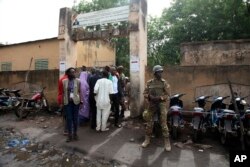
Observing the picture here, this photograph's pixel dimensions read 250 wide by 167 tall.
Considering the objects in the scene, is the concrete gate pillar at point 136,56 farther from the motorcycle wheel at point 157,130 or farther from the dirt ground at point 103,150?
the motorcycle wheel at point 157,130

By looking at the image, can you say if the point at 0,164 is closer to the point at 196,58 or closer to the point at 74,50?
the point at 74,50

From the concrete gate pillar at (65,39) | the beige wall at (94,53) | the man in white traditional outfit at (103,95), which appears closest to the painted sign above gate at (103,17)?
the concrete gate pillar at (65,39)

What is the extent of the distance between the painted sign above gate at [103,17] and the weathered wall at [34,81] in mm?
2339

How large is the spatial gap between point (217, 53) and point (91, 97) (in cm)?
866

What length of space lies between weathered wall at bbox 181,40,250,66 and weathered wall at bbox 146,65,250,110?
5909 millimetres

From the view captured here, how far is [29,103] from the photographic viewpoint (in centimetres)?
977

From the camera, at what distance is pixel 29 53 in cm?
1617

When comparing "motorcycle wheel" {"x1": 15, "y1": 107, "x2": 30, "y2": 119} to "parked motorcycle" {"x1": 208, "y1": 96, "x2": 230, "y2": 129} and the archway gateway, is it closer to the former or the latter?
the archway gateway

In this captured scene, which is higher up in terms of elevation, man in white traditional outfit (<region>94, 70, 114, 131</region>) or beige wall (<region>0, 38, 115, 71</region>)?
beige wall (<region>0, 38, 115, 71</region>)

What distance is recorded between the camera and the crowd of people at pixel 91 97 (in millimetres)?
6544

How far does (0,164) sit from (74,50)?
219 inches

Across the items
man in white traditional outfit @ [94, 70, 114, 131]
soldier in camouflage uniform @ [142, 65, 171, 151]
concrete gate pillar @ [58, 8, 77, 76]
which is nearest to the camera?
soldier in camouflage uniform @ [142, 65, 171, 151]

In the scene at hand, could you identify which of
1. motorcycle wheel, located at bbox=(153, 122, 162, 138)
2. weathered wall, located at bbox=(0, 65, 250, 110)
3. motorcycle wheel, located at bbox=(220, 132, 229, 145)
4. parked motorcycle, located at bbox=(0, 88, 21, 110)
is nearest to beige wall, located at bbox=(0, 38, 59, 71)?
parked motorcycle, located at bbox=(0, 88, 21, 110)

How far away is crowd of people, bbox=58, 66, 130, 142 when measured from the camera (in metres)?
6.54
